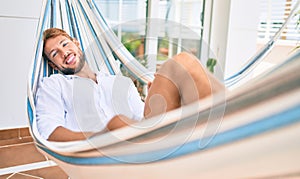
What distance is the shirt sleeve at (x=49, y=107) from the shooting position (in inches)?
41.0

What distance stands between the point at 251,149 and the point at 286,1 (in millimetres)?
4270

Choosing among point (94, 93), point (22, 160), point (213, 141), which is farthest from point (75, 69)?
point (213, 141)

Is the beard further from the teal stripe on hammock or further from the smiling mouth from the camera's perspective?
the teal stripe on hammock

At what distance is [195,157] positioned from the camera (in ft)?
1.74

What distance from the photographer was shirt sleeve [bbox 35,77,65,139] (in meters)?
1.04

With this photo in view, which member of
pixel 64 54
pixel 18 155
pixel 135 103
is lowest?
pixel 18 155

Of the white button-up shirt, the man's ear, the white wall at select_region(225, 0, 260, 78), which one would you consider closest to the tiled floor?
the white button-up shirt

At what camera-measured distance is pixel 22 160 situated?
70.6 inches

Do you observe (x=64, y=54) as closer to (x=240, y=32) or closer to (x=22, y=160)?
(x=22, y=160)

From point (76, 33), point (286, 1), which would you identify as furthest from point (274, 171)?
point (286, 1)

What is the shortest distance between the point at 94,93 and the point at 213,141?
3.23 feet

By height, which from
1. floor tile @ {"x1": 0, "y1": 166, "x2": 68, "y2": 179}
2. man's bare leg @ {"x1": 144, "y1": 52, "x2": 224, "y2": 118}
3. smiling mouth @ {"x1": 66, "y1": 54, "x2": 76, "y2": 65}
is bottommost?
floor tile @ {"x1": 0, "y1": 166, "x2": 68, "y2": 179}

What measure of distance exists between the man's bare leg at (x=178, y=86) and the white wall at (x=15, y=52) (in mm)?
1478

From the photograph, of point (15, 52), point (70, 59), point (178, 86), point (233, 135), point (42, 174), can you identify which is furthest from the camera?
point (15, 52)
